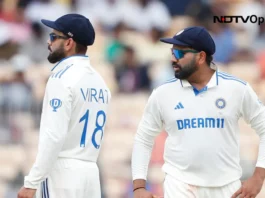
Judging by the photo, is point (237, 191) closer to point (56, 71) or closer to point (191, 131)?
point (191, 131)

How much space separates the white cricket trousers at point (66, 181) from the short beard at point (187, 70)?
0.87 m

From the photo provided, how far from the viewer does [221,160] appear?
582cm

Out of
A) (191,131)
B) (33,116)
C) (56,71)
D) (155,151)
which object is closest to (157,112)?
(191,131)

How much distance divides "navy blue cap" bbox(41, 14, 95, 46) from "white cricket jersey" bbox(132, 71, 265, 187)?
0.64m

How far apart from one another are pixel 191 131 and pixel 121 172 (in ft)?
19.3

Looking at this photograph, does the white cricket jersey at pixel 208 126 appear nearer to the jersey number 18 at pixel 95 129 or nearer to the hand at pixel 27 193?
the jersey number 18 at pixel 95 129

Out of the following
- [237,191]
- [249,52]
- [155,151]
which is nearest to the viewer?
[237,191]

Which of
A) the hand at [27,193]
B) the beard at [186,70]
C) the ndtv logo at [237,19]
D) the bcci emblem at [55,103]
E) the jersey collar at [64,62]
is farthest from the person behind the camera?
the ndtv logo at [237,19]

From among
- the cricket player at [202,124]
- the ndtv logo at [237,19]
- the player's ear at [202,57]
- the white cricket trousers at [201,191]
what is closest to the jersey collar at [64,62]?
the cricket player at [202,124]

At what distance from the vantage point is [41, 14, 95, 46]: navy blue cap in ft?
20.0

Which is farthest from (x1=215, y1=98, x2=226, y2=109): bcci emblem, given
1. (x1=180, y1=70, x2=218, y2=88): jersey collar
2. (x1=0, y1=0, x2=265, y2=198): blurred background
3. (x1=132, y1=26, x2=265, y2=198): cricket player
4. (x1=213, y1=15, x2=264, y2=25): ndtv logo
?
(x1=213, y1=15, x2=264, y2=25): ndtv logo

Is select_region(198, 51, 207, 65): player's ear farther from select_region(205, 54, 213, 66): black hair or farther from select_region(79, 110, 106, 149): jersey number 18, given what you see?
select_region(79, 110, 106, 149): jersey number 18

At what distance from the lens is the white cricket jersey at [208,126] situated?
5797mm

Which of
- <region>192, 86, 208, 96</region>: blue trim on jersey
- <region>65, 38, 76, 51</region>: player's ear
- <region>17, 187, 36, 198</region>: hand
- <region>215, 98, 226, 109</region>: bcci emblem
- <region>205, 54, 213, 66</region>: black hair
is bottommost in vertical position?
<region>17, 187, 36, 198</region>: hand
